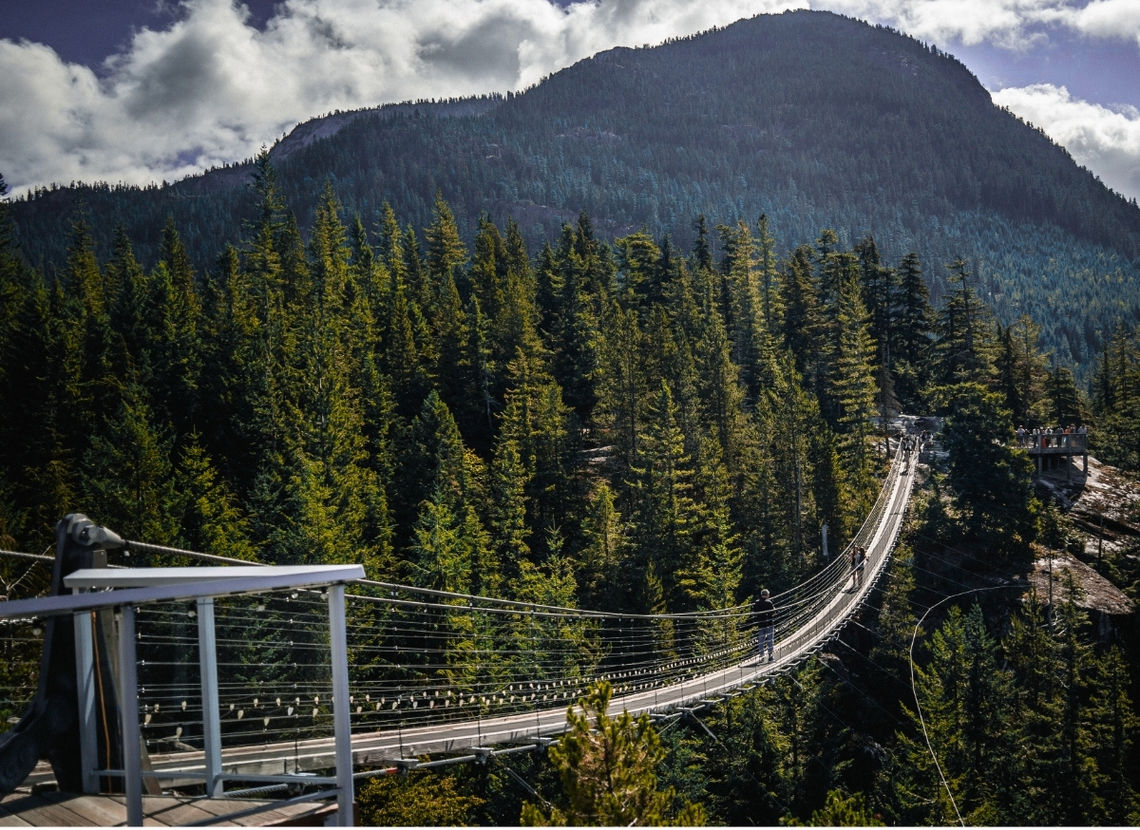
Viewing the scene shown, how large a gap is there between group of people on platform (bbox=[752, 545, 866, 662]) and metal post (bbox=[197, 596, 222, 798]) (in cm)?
1494

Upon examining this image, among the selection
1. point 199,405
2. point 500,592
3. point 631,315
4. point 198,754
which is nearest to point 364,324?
point 199,405

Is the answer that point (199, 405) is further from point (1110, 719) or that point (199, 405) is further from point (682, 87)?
point (682, 87)

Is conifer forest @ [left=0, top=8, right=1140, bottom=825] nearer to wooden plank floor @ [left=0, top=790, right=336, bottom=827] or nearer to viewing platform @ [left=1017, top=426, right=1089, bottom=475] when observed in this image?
viewing platform @ [left=1017, top=426, right=1089, bottom=475]

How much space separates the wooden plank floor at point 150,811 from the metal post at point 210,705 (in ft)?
0.35

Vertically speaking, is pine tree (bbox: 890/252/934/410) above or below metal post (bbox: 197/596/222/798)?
above

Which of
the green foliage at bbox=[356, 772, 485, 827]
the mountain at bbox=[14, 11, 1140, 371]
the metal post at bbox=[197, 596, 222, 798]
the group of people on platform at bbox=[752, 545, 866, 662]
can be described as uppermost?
the mountain at bbox=[14, 11, 1140, 371]

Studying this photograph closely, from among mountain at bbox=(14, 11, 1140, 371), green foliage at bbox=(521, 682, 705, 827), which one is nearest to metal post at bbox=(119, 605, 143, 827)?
green foliage at bbox=(521, 682, 705, 827)

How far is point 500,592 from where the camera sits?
27797 millimetres

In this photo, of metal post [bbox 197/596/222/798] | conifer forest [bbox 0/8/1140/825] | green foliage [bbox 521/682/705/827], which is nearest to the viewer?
metal post [bbox 197/596/222/798]

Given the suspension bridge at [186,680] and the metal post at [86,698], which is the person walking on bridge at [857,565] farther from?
the metal post at [86,698]

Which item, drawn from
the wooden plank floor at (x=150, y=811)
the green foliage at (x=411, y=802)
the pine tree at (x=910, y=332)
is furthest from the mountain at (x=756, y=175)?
the wooden plank floor at (x=150, y=811)

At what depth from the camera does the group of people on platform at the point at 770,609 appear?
703 inches

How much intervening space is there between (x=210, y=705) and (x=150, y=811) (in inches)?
16.1

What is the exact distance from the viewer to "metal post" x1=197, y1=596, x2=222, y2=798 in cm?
338
